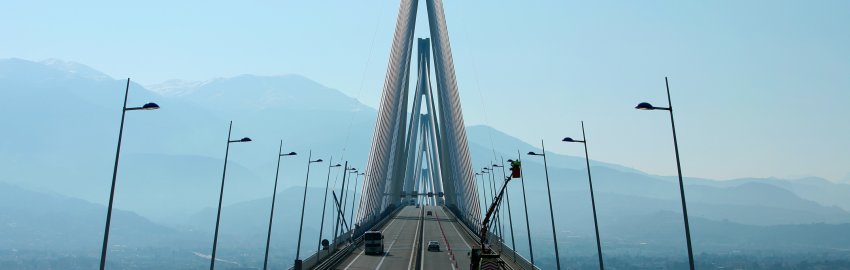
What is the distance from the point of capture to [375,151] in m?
80.4

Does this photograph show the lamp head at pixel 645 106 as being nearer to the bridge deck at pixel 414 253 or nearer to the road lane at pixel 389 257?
the bridge deck at pixel 414 253

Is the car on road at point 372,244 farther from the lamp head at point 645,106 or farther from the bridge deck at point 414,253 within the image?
the lamp head at point 645,106

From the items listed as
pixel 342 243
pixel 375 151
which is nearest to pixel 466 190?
pixel 375 151

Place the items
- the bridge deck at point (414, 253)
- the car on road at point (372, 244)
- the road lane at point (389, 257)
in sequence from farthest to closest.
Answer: the car on road at point (372, 244), the bridge deck at point (414, 253), the road lane at point (389, 257)

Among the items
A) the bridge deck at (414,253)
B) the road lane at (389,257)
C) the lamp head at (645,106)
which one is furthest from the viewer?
the bridge deck at (414,253)

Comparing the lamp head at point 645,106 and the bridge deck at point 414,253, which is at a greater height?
Answer: the lamp head at point 645,106

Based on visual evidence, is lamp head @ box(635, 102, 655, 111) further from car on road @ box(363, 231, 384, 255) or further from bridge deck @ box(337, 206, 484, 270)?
car on road @ box(363, 231, 384, 255)

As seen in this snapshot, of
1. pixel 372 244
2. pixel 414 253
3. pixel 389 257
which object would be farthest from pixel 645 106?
pixel 372 244

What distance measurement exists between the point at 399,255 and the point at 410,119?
109 meters

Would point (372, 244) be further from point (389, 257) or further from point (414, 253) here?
point (389, 257)

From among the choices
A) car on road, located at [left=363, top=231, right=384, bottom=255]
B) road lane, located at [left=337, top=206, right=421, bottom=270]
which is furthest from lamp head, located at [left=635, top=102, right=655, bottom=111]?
car on road, located at [left=363, top=231, right=384, bottom=255]

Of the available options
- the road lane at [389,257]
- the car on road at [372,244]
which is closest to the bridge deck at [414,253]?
the road lane at [389,257]

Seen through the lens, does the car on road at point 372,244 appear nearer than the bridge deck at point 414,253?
No

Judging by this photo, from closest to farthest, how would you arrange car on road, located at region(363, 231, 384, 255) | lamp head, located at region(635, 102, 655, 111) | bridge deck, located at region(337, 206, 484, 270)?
lamp head, located at region(635, 102, 655, 111) → bridge deck, located at region(337, 206, 484, 270) → car on road, located at region(363, 231, 384, 255)
